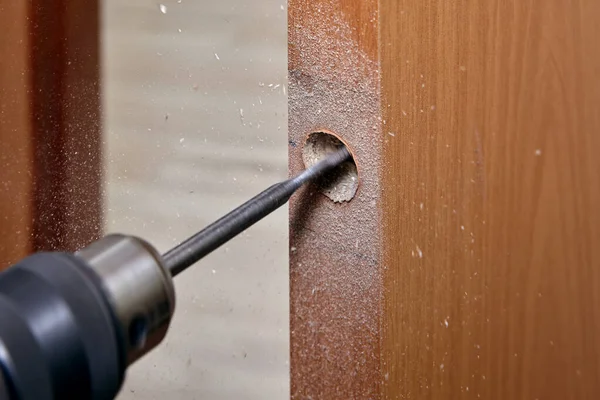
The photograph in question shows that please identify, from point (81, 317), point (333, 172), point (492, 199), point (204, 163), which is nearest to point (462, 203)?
point (492, 199)

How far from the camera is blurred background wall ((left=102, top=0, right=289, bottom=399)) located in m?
0.81

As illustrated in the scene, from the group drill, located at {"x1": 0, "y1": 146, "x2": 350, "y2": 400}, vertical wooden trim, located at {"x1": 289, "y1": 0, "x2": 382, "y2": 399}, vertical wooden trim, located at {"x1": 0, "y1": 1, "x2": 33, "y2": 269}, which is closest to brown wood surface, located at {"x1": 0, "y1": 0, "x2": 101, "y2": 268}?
vertical wooden trim, located at {"x1": 0, "y1": 1, "x2": 33, "y2": 269}

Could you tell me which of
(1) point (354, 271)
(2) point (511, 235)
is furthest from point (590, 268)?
(1) point (354, 271)

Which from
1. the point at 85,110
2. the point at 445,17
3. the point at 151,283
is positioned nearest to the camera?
the point at 151,283

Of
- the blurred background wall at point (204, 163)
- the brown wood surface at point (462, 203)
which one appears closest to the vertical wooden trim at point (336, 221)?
the brown wood surface at point (462, 203)

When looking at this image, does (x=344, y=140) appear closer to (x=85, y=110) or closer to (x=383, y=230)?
(x=383, y=230)

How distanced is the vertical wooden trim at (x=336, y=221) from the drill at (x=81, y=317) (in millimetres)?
199

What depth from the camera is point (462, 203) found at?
0.40 m

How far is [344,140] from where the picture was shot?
46 cm

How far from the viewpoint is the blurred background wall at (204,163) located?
81cm

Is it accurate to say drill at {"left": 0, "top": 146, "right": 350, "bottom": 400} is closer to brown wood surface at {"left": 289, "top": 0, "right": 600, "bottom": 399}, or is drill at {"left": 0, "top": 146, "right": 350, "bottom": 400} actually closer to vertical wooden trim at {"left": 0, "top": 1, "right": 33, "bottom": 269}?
brown wood surface at {"left": 289, "top": 0, "right": 600, "bottom": 399}

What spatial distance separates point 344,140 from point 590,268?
194 mm

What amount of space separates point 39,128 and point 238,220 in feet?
1.33

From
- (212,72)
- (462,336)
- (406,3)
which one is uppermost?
(406,3)
